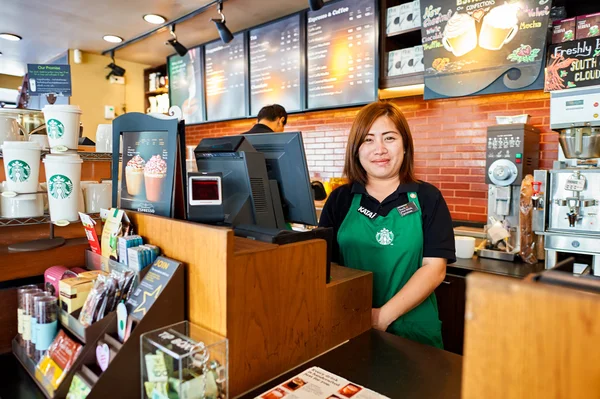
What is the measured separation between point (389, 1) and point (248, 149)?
8.39 ft

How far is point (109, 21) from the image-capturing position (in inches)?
159

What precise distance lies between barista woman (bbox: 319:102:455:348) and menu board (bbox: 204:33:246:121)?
2.81m

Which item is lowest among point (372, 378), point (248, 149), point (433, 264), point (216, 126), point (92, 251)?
point (372, 378)

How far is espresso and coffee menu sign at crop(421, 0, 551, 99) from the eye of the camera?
8.09 ft

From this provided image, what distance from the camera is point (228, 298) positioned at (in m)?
0.84

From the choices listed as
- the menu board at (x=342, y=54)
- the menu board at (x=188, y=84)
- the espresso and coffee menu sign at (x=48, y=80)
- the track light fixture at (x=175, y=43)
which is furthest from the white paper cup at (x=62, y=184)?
the menu board at (x=188, y=84)

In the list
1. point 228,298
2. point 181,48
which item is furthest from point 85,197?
point 181,48

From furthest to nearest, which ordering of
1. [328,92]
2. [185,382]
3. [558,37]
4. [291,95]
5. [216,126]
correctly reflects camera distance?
1. [216,126]
2. [291,95]
3. [328,92]
4. [558,37]
5. [185,382]

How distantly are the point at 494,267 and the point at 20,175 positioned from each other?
2.21 m

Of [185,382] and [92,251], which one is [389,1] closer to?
[92,251]

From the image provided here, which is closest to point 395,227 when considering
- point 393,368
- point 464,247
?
point 393,368

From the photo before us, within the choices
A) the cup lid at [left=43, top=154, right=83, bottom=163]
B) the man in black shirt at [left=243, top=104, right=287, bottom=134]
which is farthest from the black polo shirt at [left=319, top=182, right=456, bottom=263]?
the man in black shirt at [left=243, top=104, right=287, bottom=134]

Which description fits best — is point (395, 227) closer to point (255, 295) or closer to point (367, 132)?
point (367, 132)

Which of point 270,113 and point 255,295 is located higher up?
point 270,113
